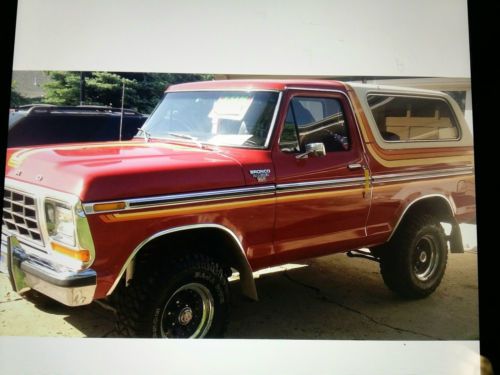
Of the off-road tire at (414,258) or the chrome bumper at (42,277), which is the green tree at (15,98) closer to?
the chrome bumper at (42,277)

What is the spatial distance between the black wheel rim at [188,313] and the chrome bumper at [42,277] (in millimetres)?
447

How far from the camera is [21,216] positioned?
221cm

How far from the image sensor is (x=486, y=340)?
9.24 ft

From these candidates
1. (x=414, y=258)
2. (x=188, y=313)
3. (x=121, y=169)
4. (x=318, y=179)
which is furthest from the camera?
(x=414, y=258)

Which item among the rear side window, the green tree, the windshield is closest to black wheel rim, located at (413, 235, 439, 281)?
the rear side window

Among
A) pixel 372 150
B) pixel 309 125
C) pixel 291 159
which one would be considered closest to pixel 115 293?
pixel 291 159

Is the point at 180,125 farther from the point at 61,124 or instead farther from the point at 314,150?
the point at 314,150

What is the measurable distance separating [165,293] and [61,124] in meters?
1.25

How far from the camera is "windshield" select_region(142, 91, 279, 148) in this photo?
2.49 meters

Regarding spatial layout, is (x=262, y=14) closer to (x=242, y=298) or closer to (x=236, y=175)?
(x=236, y=175)

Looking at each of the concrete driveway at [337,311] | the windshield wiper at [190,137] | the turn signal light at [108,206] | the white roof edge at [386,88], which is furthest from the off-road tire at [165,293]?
the white roof edge at [386,88]

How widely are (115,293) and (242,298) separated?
876 mm

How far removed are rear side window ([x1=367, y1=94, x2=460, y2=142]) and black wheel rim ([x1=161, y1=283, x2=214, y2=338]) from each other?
1654mm

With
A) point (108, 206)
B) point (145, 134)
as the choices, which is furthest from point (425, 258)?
point (108, 206)
